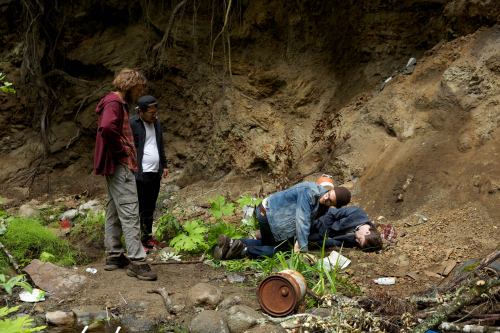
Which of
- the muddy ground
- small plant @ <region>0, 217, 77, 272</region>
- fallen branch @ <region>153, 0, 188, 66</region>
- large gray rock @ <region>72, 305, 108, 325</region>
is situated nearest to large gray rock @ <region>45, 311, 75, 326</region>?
large gray rock @ <region>72, 305, 108, 325</region>

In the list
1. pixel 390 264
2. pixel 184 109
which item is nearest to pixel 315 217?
pixel 390 264

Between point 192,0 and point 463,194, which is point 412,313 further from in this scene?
point 192,0

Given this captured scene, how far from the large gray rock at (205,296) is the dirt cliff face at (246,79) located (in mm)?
2852

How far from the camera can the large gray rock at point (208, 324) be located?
395 centimetres

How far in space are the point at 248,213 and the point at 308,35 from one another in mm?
3035

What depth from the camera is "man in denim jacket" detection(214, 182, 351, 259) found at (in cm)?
495

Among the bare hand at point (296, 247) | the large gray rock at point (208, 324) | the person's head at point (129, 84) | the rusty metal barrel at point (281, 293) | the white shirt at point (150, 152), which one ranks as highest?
the person's head at point (129, 84)

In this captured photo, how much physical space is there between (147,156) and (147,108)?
1.61 feet

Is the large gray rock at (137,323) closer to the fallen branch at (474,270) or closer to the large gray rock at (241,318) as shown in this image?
the large gray rock at (241,318)

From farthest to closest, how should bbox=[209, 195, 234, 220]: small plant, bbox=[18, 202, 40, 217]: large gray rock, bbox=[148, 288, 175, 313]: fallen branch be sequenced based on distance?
bbox=[18, 202, 40, 217]: large gray rock → bbox=[209, 195, 234, 220]: small plant → bbox=[148, 288, 175, 313]: fallen branch

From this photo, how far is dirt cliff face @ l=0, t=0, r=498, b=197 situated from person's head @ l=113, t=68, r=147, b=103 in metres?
2.92

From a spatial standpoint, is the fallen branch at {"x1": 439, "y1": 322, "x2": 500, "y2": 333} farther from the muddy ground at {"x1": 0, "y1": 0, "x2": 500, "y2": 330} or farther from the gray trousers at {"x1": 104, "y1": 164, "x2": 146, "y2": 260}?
the gray trousers at {"x1": 104, "y1": 164, "x2": 146, "y2": 260}

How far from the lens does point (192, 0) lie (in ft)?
28.2

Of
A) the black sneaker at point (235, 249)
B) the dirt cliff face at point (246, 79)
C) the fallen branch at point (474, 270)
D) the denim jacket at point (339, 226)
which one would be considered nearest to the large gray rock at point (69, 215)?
the dirt cliff face at point (246, 79)
